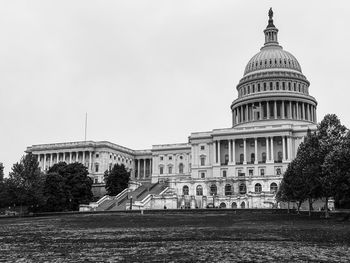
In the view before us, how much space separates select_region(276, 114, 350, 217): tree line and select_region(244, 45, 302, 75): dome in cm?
8882

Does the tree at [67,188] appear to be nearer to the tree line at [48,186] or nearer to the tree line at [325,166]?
the tree line at [48,186]

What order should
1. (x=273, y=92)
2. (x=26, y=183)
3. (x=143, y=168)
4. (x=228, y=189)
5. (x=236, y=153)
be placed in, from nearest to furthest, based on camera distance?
(x=26, y=183), (x=228, y=189), (x=236, y=153), (x=273, y=92), (x=143, y=168)

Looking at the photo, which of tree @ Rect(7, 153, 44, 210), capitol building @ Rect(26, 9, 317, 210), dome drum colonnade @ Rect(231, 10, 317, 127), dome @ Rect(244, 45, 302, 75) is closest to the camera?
tree @ Rect(7, 153, 44, 210)

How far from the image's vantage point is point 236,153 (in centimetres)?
14300

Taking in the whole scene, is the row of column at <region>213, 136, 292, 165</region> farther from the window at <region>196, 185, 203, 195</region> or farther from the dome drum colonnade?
the dome drum colonnade

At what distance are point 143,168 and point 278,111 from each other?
61.5 meters

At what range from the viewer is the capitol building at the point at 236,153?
114 meters

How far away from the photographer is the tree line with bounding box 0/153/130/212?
285 ft

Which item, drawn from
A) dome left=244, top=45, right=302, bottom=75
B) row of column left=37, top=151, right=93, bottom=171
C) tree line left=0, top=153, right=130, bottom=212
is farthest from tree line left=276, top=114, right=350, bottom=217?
row of column left=37, top=151, right=93, bottom=171

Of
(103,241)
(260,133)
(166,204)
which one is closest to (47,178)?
(166,204)

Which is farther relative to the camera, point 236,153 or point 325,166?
point 236,153

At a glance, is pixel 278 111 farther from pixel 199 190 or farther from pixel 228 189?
pixel 199 190

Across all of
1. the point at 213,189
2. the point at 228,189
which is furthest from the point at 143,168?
the point at 228,189

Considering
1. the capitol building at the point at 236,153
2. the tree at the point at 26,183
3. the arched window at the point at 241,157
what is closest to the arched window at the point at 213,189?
the capitol building at the point at 236,153
